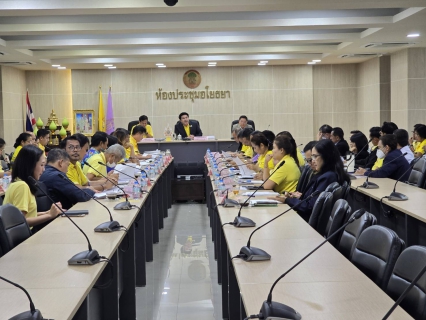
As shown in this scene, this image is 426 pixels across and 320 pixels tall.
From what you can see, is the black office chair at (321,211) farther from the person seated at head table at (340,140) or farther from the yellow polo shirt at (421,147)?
the yellow polo shirt at (421,147)

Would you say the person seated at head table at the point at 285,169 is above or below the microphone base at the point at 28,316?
above

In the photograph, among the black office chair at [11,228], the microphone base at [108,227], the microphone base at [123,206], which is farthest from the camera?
the microphone base at [123,206]

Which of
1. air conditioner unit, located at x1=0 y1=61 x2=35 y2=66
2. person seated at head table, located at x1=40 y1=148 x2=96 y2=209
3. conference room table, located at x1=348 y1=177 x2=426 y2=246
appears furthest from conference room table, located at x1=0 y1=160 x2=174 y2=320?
air conditioner unit, located at x1=0 y1=61 x2=35 y2=66

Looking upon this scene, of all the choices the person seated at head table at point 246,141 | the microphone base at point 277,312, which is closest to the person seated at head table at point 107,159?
the person seated at head table at point 246,141

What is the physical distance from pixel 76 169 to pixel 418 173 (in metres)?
3.52

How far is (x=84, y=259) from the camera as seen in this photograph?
2.83 metres

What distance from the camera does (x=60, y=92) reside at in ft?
49.5

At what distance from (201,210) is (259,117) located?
249 inches

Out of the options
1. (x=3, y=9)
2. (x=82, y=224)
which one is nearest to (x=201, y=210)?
(x=3, y=9)

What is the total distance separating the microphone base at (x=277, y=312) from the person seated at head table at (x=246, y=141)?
6818mm

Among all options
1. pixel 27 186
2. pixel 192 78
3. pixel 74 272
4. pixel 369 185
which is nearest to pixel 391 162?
pixel 369 185

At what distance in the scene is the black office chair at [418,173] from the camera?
243 inches

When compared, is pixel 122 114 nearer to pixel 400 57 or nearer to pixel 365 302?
pixel 400 57

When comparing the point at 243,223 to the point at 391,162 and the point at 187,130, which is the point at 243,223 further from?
the point at 187,130
